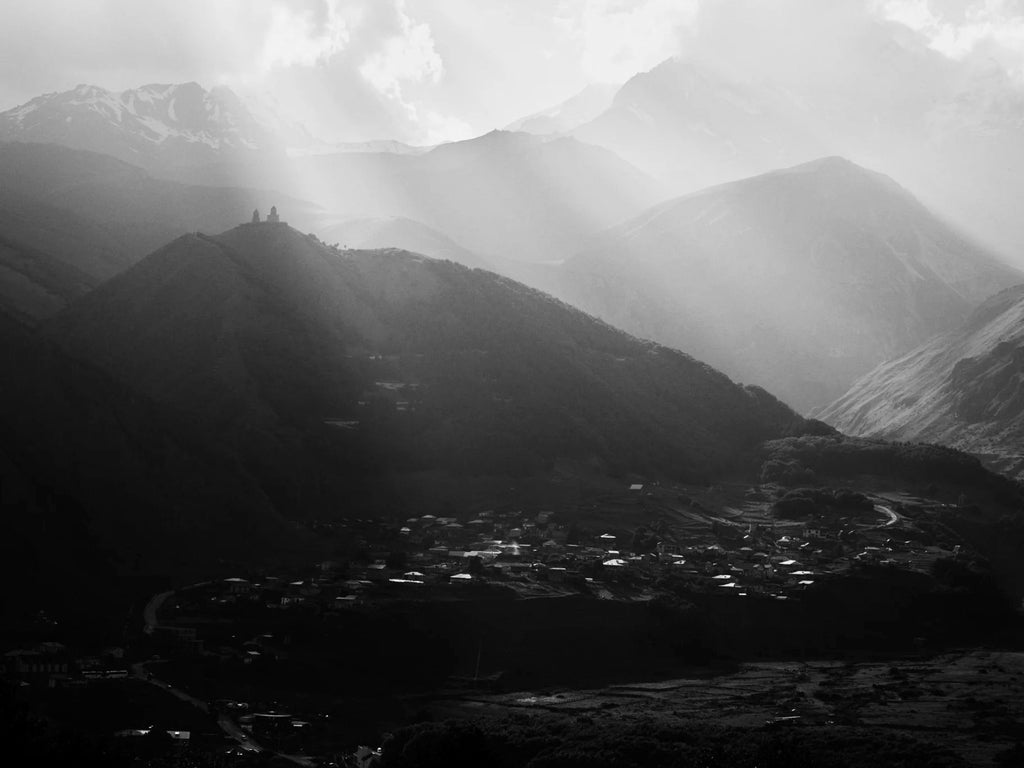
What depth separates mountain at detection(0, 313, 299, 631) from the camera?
8700 centimetres

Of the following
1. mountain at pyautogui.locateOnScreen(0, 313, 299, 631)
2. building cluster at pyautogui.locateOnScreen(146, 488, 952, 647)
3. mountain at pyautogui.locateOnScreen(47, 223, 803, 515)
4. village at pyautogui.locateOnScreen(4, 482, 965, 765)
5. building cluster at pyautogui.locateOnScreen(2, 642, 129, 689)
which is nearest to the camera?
building cluster at pyautogui.locateOnScreen(2, 642, 129, 689)

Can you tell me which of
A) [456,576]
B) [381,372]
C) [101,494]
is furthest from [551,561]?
[381,372]

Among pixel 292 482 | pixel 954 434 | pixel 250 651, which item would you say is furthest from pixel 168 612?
pixel 954 434

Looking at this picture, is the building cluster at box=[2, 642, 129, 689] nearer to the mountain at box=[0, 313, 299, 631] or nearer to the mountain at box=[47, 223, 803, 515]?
the mountain at box=[0, 313, 299, 631]

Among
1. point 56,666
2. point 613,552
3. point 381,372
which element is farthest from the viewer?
point 381,372

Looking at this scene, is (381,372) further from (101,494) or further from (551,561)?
(101,494)

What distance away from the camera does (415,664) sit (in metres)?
88.4

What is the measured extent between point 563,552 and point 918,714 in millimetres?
34288

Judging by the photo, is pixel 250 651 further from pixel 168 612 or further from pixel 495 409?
pixel 495 409

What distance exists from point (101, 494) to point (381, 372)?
174 feet

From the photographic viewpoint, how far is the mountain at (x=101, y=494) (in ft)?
285

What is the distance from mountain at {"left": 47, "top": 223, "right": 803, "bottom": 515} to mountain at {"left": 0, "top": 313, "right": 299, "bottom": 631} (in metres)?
8.89

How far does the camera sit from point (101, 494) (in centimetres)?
9825

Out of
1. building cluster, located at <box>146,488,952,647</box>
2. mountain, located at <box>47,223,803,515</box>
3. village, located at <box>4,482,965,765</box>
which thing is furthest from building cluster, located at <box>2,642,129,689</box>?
mountain, located at <box>47,223,803,515</box>
